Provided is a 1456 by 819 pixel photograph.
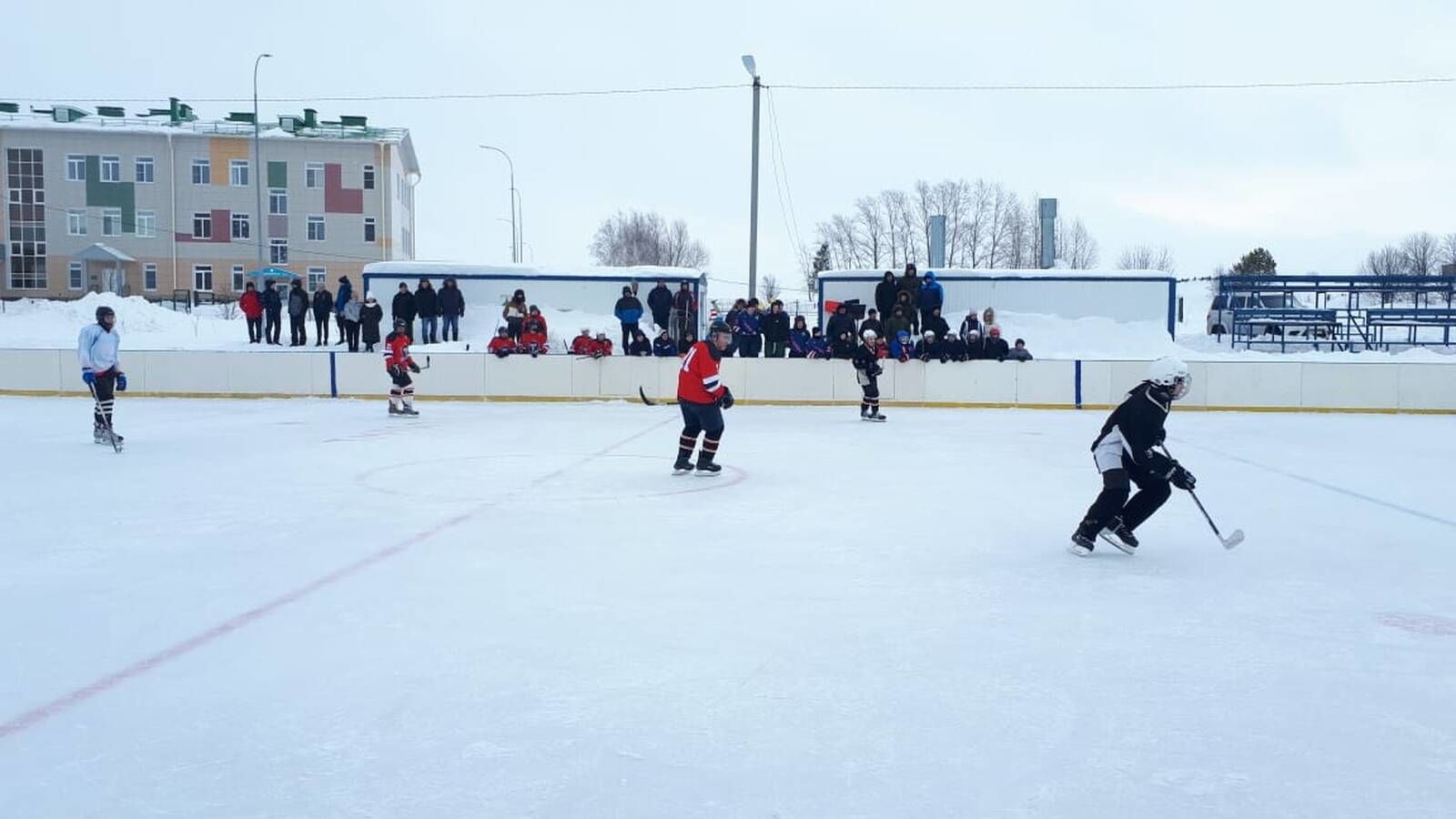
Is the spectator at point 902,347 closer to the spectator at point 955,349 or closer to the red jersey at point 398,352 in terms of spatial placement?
the spectator at point 955,349

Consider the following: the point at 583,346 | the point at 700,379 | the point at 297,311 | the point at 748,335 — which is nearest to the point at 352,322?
the point at 297,311

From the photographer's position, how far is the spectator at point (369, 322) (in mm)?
20656

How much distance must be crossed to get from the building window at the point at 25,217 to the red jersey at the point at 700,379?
159ft

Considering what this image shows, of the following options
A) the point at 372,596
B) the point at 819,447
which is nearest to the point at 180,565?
the point at 372,596

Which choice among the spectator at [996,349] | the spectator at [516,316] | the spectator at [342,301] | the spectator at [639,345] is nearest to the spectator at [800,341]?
the spectator at [639,345]

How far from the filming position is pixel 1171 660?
4305 mm

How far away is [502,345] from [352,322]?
3.43m

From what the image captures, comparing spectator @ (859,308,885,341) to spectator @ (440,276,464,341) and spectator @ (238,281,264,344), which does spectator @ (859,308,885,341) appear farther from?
spectator @ (238,281,264,344)

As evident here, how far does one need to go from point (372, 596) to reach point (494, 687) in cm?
156

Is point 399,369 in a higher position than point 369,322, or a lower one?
lower

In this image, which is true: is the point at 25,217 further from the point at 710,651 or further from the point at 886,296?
the point at 710,651

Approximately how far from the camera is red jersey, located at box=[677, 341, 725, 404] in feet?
32.1

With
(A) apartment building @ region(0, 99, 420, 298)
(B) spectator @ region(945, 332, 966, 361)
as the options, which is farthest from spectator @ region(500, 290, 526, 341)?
(A) apartment building @ region(0, 99, 420, 298)

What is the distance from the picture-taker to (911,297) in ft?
64.2
